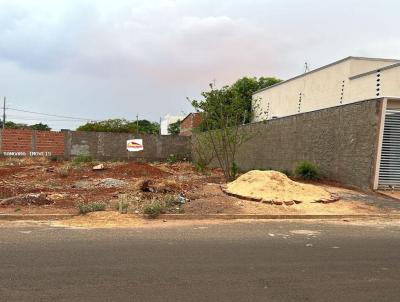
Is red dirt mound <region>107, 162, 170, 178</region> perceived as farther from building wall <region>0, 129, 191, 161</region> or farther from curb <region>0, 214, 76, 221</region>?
curb <region>0, 214, 76, 221</region>

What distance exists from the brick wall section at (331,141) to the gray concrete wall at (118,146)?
12.7 m

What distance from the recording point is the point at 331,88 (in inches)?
1033

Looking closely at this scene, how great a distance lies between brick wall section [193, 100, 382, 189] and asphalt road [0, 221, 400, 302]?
756 cm

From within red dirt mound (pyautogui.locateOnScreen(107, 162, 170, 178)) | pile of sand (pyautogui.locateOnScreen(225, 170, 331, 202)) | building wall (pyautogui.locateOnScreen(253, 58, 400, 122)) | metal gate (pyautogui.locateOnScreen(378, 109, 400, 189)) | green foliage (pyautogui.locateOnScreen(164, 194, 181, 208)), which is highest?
building wall (pyautogui.locateOnScreen(253, 58, 400, 122))

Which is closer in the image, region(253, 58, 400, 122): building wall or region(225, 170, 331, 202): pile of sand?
region(225, 170, 331, 202): pile of sand

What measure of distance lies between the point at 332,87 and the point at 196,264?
21468 millimetres

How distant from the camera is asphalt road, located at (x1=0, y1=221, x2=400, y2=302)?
5.38m

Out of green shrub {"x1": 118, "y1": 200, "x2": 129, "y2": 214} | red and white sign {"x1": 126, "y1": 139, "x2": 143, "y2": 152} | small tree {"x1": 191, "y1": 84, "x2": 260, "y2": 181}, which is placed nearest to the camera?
green shrub {"x1": 118, "y1": 200, "x2": 129, "y2": 214}

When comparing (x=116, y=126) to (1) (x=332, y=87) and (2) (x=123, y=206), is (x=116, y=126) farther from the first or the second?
(2) (x=123, y=206)

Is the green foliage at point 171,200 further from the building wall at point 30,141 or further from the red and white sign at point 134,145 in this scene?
the red and white sign at point 134,145

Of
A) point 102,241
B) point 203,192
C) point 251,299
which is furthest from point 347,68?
point 251,299

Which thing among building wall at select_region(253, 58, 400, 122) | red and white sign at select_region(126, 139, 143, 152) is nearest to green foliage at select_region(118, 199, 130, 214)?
building wall at select_region(253, 58, 400, 122)

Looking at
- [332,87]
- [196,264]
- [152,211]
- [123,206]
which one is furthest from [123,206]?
[332,87]

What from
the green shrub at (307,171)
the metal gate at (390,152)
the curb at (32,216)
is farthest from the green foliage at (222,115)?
the curb at (32,216)
